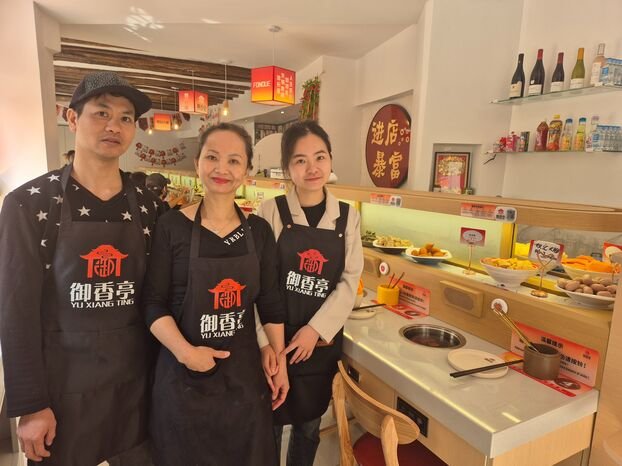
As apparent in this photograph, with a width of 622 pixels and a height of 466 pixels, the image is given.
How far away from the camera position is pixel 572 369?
1.60m

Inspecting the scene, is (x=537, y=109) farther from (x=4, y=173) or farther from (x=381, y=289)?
(x=4, y=173)

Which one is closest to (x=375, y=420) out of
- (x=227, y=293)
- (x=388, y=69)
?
(x=227, y=293)

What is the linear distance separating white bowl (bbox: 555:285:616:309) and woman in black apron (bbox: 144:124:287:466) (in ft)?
4.48

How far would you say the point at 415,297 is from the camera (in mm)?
2346

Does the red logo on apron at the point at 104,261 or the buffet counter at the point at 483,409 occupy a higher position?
the red logo on apron at the point at 104,261

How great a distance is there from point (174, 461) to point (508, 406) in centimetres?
125

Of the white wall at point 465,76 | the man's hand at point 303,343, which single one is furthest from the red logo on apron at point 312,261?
the white wall at point 465,76

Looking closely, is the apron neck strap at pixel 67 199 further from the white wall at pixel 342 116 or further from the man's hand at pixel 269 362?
the white wall at pixel 342 116

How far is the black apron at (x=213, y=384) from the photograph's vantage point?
1445mm

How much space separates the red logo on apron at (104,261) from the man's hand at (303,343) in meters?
0.78

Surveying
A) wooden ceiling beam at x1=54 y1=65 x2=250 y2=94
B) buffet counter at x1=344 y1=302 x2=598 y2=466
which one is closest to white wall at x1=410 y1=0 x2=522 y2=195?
buffet counter at x1=344 y1=302 x2=598 y2=466

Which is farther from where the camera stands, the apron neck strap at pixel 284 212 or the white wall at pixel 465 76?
the white wall at pixel 465 76

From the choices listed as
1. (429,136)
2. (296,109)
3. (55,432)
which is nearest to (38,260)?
(55,432)

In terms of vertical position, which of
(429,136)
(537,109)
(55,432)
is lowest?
(55,432)
